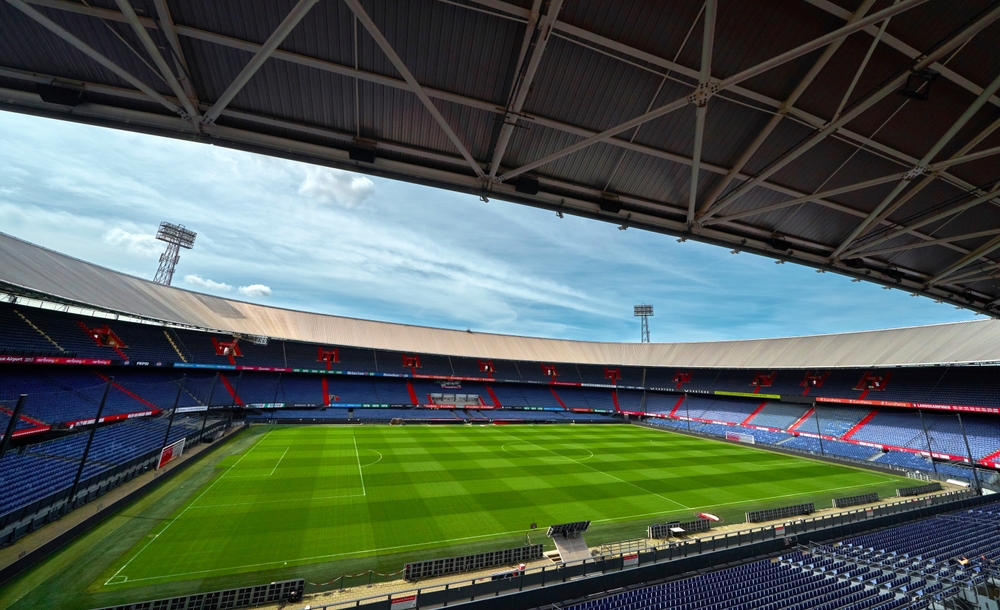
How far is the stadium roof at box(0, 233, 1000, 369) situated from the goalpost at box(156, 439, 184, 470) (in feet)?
39.1

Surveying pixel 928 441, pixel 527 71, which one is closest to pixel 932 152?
pixel 527 71

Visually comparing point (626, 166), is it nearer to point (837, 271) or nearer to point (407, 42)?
point (407, 42)

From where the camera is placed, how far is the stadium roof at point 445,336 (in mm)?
28562

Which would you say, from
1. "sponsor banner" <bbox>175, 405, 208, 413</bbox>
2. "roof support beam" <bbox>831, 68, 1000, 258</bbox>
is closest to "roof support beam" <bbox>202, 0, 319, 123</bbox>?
"roof support beam" <bbox>831, 68, 1000, 258</bbox>

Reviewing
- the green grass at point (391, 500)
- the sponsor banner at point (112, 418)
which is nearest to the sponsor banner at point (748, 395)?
the green grass at point (391, 500)

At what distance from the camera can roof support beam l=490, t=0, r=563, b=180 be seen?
5.48 m

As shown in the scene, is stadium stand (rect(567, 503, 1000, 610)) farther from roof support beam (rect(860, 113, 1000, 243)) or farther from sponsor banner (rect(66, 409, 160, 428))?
sponsor banner (rect(66, 409, 160, 428))

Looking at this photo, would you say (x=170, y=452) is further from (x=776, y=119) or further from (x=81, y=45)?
(x=776, y=119)

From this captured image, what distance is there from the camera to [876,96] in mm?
6641

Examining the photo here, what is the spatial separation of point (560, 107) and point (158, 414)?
40.7 meters

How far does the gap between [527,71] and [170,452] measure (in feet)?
94.8

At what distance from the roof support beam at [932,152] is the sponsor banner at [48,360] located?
4427 cm

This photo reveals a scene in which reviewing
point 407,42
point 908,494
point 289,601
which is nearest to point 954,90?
point 407,42

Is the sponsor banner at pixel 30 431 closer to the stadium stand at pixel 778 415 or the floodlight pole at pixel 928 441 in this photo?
the floodlight pole at pixel 928 441
